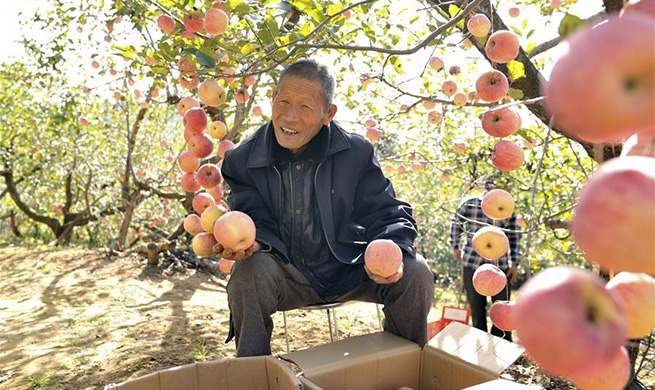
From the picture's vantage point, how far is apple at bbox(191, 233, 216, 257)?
6.11 feet

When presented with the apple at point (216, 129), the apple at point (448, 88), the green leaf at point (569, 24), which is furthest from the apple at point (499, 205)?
the apple at point (448, 88)

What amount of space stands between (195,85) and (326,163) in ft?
2.32

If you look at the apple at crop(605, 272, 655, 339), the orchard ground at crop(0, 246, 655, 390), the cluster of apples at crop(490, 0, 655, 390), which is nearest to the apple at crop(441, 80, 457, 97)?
the orchard ground at crop(0, 246, 655, 390)

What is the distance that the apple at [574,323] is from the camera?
505mm

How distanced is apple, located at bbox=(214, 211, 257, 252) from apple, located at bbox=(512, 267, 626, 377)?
1362mm

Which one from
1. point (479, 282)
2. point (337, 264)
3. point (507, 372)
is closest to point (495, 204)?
point (479, 282)

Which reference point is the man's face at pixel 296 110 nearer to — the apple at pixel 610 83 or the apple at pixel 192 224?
the apple at pixel 192 224

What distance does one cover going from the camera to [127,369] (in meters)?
2.55

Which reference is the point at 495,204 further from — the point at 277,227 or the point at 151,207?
the point at 151,207

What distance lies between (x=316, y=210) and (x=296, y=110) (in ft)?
1.58

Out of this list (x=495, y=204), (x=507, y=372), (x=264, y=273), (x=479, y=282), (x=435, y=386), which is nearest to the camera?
(x=479, y=282)

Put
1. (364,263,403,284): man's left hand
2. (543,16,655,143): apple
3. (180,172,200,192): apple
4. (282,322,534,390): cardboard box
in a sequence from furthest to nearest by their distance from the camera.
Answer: (180,172,200,192): apple
(364,263,403,284): man's left hand
(282,322,534,390): cardboard box
(543,16,655,143): apple

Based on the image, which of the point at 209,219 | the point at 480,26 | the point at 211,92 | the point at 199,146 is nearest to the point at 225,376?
the point at 209,219

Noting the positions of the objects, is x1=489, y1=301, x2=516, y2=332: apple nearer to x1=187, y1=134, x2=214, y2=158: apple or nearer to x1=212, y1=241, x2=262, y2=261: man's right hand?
x1=212, y1=241, x2=262, y2=261: man's right hand
